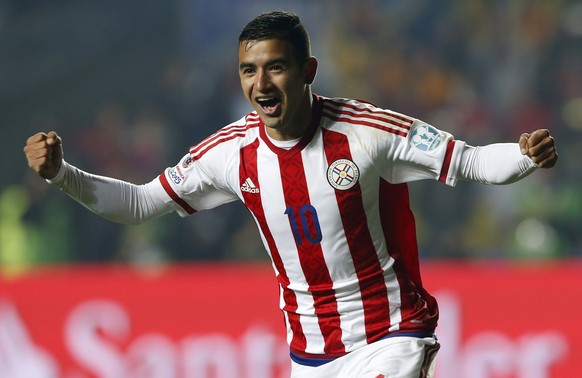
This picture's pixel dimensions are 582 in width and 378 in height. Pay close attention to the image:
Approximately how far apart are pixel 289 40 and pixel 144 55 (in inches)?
222

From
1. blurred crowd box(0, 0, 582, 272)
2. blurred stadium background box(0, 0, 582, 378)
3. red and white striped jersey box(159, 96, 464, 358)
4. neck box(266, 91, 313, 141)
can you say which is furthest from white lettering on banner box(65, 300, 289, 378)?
neck box(266, 91, 313, 141)

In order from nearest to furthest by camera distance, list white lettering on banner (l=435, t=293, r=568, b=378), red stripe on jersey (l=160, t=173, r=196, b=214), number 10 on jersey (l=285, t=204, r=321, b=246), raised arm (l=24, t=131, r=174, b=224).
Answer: number 10 on jersey (l=285, t=204, r=321, b=246) → raised arm (l=24, t=131, r=174, b=224) → red stripe on jersey (l=160, t=173, r=196, b=214) → white lettering on banner (l=435, t=293, r=568, b=378)

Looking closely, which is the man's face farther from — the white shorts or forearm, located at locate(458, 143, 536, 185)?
the white shorts

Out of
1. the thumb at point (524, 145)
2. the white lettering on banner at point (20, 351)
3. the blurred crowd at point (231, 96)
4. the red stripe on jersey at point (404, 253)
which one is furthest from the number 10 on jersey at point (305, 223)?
the blurred crowd at point (231, 96)

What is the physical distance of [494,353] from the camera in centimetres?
631

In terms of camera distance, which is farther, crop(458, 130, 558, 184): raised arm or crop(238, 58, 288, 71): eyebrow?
crop(238, 58, 288, 71): eyebrow

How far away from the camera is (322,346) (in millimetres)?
3906

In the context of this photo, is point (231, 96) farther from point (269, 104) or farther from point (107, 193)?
point (269, 104)

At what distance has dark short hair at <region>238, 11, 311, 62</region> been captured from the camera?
3.68m

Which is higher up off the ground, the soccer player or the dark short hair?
the dark short hair

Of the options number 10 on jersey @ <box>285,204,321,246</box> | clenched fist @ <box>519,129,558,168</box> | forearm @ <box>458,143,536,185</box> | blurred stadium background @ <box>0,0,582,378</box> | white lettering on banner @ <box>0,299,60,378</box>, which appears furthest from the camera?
blurred stadium background @ <box>0,0,582,378</box>

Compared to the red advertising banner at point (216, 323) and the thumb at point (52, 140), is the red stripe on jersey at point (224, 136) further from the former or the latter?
the red advertising banner at point (216, 323)

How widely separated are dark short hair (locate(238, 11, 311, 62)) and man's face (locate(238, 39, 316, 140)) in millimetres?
17

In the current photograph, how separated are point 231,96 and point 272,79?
16.6 ft
